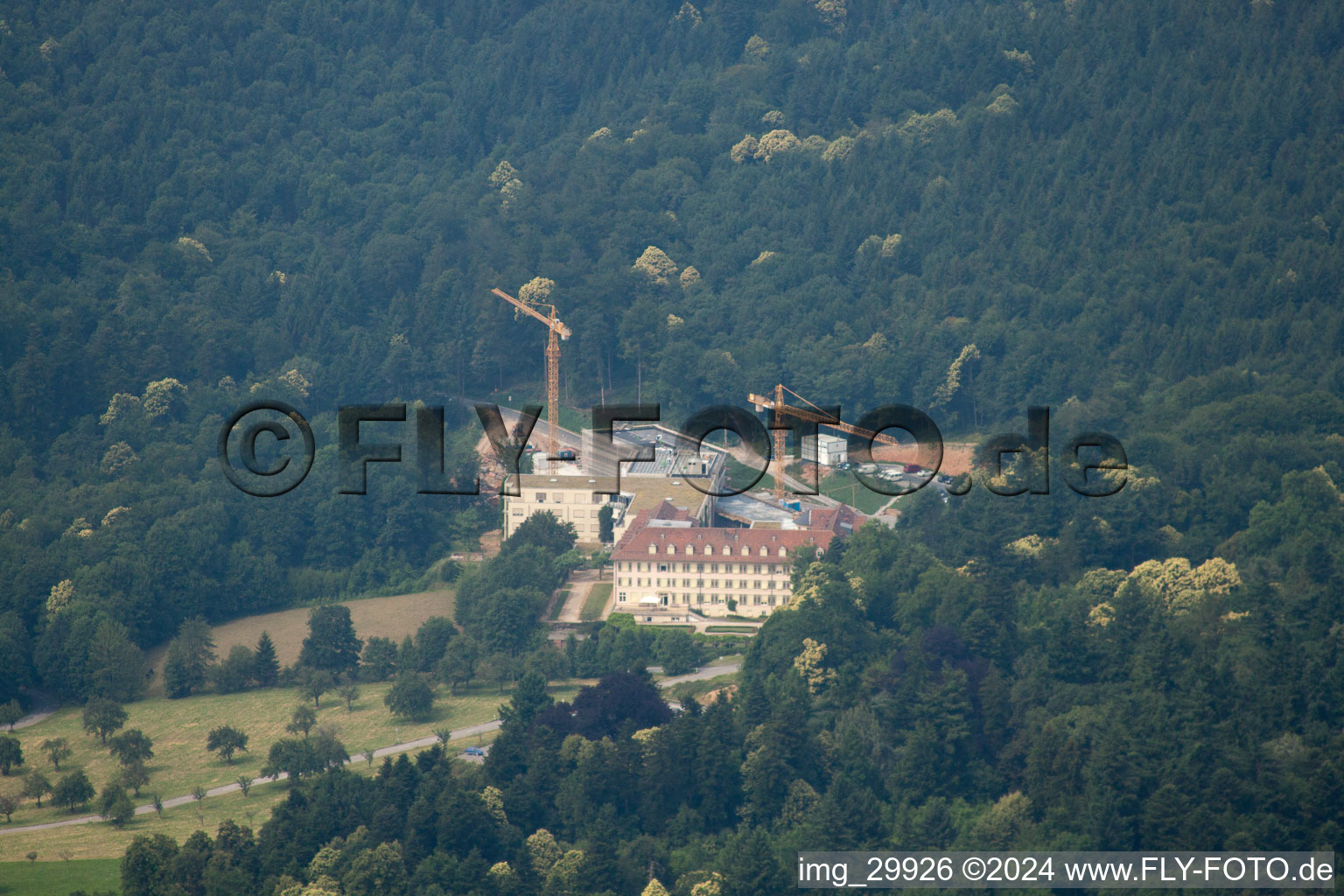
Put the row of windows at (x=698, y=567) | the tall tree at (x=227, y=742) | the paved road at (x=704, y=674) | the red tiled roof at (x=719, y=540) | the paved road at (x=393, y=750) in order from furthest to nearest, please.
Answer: the red tiled roof at (x=719, y=540) → the row of windows at (x=698, y=567) → the paved road at (x=704, y=674) → the tall tree at (x=227, y=742) → the paved road at (x=393, y=750)

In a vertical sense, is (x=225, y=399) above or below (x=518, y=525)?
above

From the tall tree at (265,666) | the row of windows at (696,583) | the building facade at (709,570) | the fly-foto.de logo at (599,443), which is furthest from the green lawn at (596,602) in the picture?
the tall tree at (265,666)

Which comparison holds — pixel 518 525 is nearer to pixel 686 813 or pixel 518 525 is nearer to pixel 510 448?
pixel 510 448

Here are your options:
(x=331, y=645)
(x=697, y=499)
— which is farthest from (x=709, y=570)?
(x=331, y=645)

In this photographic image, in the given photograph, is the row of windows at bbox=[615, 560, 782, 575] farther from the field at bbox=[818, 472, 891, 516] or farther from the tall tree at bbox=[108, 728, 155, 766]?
the tall tree at bbox=[108, 728, 155, 766]

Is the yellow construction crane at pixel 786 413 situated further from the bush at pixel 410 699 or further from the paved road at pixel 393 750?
the bush at pixel 410 699

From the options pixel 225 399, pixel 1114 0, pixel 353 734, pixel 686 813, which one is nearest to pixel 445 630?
pixel 353 734

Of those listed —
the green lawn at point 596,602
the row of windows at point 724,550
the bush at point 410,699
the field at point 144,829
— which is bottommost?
the field at point 144,829
